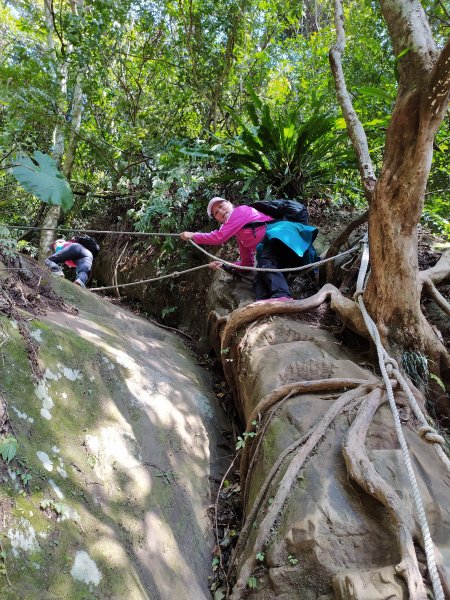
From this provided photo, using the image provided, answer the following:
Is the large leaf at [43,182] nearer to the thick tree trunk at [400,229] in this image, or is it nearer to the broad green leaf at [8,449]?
the broad green leaf at [8,449]

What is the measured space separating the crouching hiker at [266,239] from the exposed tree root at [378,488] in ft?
5.91

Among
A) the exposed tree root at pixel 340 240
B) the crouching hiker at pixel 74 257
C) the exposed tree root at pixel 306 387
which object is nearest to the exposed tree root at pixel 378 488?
the exposed tree root at pixel 306 387

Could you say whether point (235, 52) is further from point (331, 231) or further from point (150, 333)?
point (150, 333)

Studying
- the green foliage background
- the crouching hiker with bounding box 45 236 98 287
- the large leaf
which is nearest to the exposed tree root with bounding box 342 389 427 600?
the large leaf

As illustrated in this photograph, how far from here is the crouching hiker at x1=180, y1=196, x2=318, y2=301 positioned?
163 inches

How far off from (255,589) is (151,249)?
5.33 metres

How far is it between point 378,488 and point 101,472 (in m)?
1.50

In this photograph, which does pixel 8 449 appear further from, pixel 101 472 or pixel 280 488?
pixel 280 488

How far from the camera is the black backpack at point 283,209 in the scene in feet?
14.5

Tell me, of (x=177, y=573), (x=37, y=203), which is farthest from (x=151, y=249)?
(x=177, y=573)

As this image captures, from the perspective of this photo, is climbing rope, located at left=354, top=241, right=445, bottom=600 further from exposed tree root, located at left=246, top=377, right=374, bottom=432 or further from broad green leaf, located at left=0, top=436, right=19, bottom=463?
broad green leaf, located at left=0, top=436, right=19, bottom=463

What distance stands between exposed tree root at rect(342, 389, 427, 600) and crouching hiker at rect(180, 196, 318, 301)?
180 centimetres

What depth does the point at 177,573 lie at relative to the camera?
2.19 metres

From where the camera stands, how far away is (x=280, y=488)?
213 cm
